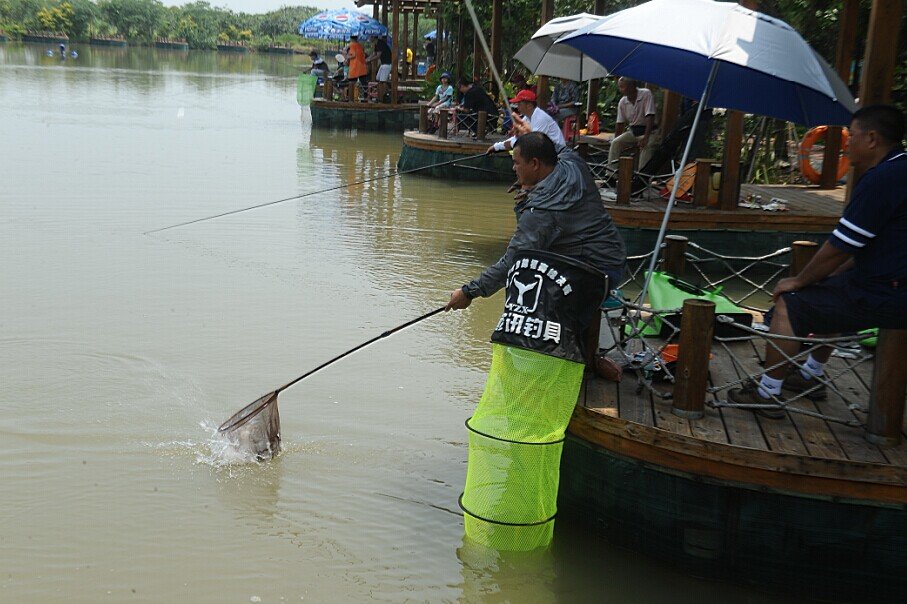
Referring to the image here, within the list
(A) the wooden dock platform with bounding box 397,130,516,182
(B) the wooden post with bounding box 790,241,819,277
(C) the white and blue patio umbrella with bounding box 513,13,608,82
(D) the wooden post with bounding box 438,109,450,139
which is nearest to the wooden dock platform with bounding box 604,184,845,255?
(C) the white and blue patio umbrella with bounding box 513,13,608,82

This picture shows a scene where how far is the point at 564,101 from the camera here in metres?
15.6

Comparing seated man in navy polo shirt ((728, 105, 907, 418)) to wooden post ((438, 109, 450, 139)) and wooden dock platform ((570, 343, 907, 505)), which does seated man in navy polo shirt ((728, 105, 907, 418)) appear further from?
wooden post ((438, 109, 450, 139))

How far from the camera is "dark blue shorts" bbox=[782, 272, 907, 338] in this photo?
155 inches

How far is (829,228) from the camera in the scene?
892cm

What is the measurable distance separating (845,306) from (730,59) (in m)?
1.57

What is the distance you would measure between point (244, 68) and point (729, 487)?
53509 mm

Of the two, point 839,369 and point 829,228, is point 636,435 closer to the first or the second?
point 839,369

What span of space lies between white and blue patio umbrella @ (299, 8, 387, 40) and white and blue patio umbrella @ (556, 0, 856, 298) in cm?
2005

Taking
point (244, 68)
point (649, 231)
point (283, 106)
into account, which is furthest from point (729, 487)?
point (244, 68)

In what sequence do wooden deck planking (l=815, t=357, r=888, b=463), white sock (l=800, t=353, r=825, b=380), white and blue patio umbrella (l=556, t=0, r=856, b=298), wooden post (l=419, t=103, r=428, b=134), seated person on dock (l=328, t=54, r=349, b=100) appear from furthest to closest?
seated person on dock (l=328, t=54, r=349, b=100)
wooden post (l=419, t=103, r=428, b=134)
white and blue patio umbrella (l=556, t=0, r=856, b=298)
white sock (l=800, t=353, r=825, b=380)
wooden deck planking (l=815, t=357, r=888, b=463)

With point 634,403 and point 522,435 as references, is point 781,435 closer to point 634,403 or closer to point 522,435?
point 634,403

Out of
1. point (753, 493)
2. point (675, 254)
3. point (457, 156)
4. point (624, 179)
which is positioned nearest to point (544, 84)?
point (457, 156)

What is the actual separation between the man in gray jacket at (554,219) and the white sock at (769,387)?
2.65 ft

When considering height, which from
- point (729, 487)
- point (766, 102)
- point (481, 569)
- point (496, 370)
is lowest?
point (481, 569)
